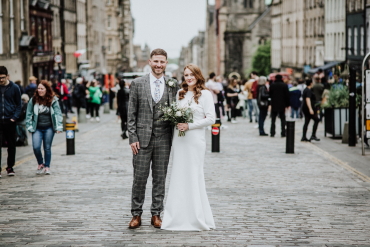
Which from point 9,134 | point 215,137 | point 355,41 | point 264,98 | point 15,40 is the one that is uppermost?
point 355,41

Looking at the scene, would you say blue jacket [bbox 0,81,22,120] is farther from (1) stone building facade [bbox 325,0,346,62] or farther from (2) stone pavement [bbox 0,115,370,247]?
(1) stone building facade [bbox 325,0,346,62]

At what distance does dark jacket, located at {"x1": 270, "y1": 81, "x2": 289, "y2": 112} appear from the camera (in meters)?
23.2

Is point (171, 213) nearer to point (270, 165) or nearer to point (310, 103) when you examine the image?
point (270, 165)

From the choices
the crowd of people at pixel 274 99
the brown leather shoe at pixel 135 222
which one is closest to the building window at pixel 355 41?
the crowd of people at pixel 274 99

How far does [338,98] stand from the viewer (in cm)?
2252

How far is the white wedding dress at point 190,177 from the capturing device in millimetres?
8867

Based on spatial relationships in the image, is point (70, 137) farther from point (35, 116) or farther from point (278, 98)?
point (278, 98)

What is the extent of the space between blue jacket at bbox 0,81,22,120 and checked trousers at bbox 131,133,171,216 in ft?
19.0

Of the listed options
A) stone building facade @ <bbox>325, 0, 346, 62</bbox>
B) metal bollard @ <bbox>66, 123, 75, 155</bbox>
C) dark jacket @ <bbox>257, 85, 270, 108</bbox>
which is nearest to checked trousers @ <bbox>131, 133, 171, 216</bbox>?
metal bollard @ <bbox>66, 123, 75, 155</bbox>

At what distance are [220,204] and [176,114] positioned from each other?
266 cm

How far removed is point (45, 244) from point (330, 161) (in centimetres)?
956

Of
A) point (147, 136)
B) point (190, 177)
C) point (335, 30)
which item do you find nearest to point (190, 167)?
point (190, 177)

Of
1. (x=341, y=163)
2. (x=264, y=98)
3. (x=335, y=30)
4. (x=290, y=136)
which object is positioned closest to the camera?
(x=341, y=163)

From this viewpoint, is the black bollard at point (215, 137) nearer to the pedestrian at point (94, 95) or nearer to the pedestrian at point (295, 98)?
the pedestrian at point (295, 98)
